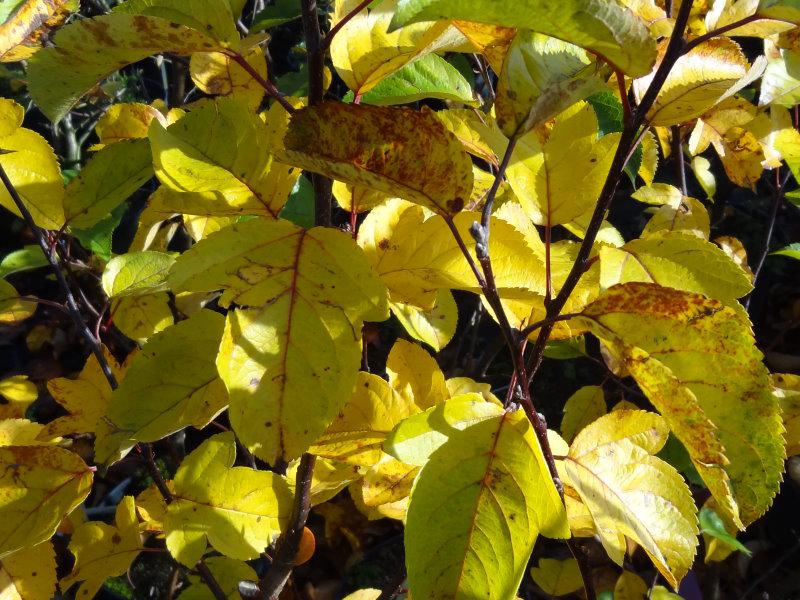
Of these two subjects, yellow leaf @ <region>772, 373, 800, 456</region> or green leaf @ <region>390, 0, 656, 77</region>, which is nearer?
green leaf @ <region>390, 0, 656, 77</region>

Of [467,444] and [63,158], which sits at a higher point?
[467,444]

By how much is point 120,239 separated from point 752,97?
87.5 inches

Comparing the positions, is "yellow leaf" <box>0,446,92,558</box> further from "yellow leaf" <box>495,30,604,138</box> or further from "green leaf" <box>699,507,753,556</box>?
"green leaf" <box>699,507,753,556</box>

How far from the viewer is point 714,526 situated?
4.45 ft

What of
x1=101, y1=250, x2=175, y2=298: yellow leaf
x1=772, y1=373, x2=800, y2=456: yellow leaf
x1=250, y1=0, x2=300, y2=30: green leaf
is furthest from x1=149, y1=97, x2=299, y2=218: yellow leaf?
x1=772, y1=373, x2=800, y2=456: yellow leaf

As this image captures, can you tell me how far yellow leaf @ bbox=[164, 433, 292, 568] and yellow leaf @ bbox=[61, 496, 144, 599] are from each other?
27cm

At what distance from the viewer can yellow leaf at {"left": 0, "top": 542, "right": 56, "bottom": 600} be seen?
1.00 metres

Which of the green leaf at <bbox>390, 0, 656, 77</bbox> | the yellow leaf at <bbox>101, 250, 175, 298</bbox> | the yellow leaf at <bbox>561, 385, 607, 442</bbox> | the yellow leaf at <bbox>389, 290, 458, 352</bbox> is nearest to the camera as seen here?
the green leaf at <bbox>390, 0, 656, 77</bbox>

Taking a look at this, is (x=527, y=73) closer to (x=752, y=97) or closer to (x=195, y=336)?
(x=195, y=336)

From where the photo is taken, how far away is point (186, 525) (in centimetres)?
90

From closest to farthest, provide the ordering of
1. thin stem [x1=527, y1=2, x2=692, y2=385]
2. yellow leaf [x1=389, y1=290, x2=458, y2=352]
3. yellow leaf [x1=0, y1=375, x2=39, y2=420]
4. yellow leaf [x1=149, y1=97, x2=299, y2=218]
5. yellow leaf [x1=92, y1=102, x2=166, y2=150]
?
thin stem [x1=527, y1=2, x2=692, y2=385] < yellow leaf [x1=149, y1=97, x2=299, y2=218] < yellow leaf [x1=389, y1=290, x2=458, y2=352] < yellow leaf [x1=92, y1=102, x2=166, y2=150] < yellow leaf [x1=0, y1=375, x2=39, y2=420]

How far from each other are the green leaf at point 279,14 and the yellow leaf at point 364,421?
28.1 inches

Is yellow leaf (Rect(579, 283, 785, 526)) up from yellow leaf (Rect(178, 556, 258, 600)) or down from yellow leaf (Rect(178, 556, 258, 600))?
up

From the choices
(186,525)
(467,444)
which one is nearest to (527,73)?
(467,444)
